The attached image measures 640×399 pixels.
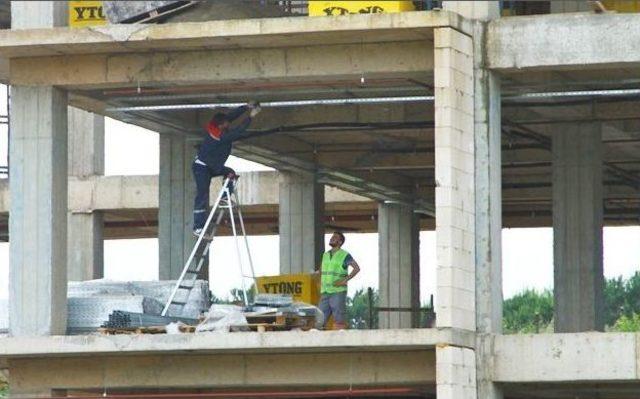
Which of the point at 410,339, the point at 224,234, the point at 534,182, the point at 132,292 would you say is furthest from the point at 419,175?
the point at 410,339

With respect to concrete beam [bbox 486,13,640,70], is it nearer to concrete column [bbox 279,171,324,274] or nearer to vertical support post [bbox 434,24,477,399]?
vertical support post [bbox 434,24,477,399]

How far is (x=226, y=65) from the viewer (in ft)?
84.1

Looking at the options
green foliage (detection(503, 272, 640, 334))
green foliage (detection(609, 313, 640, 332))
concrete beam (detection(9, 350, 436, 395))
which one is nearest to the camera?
concrete beam (detection(9, 350, 436, 395))

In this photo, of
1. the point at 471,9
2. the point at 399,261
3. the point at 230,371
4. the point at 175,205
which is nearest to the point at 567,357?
the point at 230,371

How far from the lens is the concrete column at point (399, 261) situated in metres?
42.9

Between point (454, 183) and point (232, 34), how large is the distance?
136 inches

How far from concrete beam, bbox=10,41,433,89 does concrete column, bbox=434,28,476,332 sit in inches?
26.0

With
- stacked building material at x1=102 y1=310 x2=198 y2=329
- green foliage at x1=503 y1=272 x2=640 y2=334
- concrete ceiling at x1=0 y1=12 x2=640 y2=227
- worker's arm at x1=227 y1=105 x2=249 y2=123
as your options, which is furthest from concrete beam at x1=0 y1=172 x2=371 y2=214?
green foliage at x1=503 y1=272 x2=640 y2=334

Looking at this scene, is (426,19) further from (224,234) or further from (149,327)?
(224,234)

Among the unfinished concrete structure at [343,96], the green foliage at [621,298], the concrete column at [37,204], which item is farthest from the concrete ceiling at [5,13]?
the green foliage at [621,298]

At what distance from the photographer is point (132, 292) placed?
27.0 metres

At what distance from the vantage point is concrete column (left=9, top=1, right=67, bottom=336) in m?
25.5

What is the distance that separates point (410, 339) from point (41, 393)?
17.4ft

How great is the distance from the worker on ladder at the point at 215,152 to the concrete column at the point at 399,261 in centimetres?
1532
